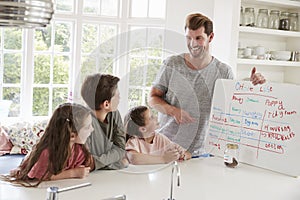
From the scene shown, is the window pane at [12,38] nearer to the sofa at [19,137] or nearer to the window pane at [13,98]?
the window pane at [13,98]

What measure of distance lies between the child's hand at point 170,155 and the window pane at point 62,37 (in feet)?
9.02

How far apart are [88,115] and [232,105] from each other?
79cm

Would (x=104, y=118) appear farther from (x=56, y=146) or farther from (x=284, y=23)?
(x=284, y=23)

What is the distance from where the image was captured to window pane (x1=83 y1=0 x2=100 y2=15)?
13.7 ft

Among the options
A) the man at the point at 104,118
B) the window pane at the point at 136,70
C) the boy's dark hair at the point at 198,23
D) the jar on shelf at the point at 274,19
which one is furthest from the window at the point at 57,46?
the window pane at the point at 136,70

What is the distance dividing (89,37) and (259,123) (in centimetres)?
267

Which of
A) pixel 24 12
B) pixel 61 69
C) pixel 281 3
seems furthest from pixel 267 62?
pixel 24 12

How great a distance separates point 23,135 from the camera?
3590mm

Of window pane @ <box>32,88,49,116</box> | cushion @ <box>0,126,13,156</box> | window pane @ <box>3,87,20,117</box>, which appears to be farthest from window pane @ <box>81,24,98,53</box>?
cushion @ <box>0,126,13,156</box>

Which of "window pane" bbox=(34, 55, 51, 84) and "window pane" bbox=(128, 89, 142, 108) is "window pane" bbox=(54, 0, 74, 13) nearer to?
"window pane" bbox=(34, 55, 51, 84)

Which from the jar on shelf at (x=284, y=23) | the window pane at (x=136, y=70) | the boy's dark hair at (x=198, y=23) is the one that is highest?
the jar on shelf at (x=284, y=23)

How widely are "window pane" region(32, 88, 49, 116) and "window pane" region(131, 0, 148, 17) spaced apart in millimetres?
1130

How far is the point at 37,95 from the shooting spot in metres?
4.06

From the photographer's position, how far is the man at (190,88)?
168cm
